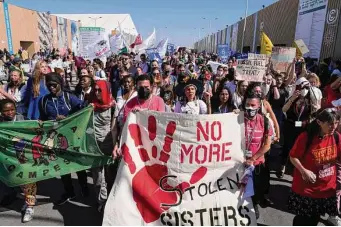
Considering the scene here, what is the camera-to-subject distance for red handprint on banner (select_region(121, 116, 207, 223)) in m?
3.35

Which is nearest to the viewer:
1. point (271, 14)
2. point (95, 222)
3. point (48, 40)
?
point (95, 222)

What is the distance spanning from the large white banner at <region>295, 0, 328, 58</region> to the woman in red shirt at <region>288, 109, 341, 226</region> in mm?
15092

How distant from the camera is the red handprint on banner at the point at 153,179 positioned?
3350 mm

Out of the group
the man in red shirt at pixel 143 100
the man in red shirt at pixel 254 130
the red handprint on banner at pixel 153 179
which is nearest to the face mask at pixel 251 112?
the man in red shirt at pixel 254 130

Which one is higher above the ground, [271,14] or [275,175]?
[271,14]

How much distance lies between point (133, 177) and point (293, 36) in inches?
815

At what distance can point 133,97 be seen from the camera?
3896 mm

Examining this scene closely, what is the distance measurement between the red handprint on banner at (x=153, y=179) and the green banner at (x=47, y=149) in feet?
2.13

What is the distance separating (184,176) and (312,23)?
1694 centimetres

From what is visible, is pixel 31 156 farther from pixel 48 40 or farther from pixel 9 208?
pixel 48 40

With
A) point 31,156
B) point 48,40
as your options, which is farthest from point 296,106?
point 48,40

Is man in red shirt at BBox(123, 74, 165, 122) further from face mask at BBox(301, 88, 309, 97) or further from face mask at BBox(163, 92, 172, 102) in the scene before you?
face mask at BBox(301, 88, 309, 97)

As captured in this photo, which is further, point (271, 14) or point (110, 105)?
point (271, 14)

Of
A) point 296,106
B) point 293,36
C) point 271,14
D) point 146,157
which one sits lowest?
point 146,157
